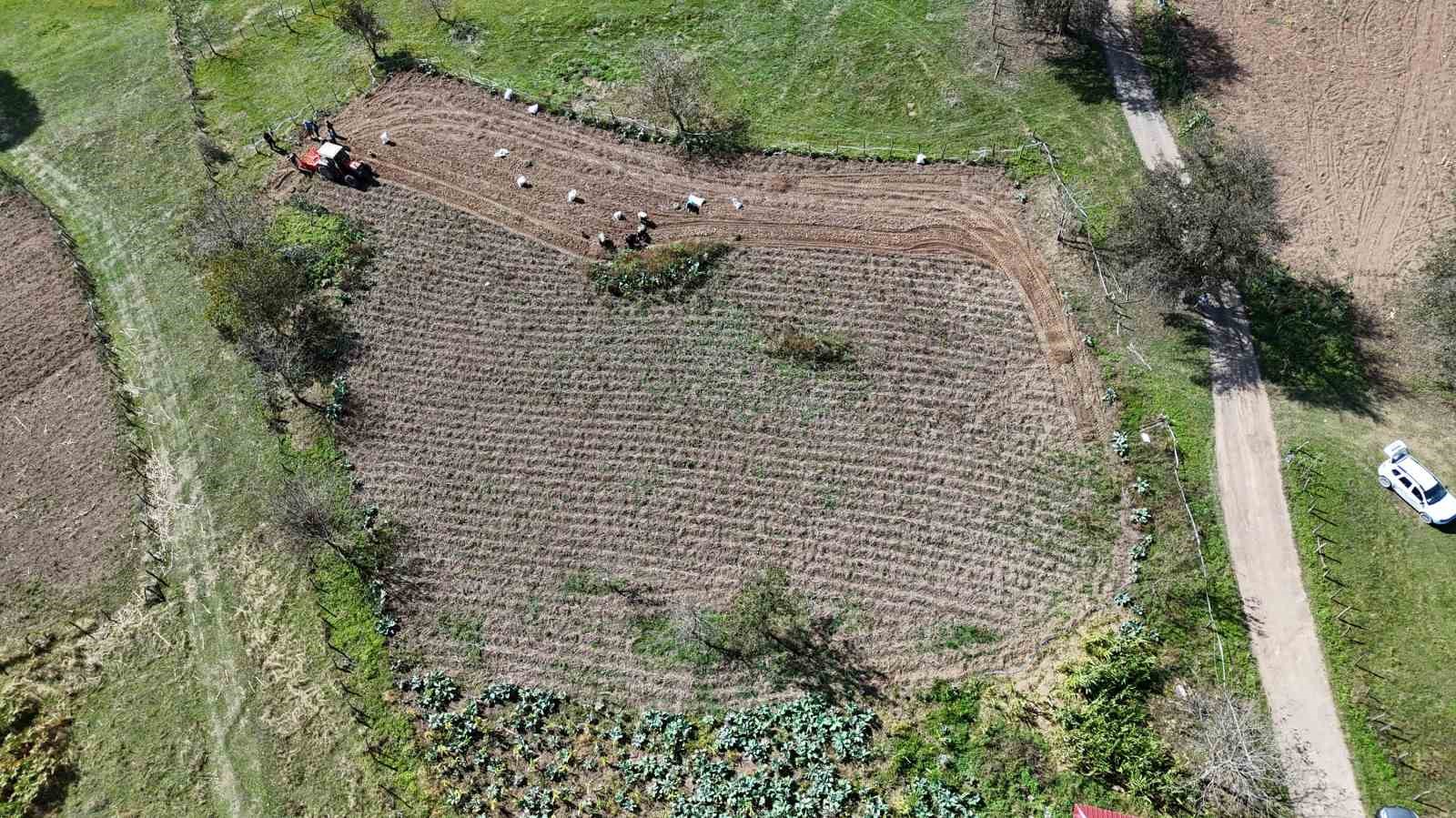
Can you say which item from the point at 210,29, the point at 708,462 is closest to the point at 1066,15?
the point at 708,462

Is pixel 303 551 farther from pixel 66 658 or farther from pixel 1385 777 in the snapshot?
pixel 1385 777

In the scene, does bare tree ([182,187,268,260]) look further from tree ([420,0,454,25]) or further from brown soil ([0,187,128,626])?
tree ([420,0,454,25])

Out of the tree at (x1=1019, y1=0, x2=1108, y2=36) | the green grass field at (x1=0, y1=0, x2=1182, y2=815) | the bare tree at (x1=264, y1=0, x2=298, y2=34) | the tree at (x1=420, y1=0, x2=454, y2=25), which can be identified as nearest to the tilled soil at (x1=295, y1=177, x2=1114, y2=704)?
the green grass field at (x1=0, y1=0, x2=1182, y2=815)

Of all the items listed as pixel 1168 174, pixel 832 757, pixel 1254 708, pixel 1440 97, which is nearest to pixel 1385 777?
pixel 1254 708

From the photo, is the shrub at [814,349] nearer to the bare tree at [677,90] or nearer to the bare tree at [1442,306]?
the bare tree at [677,90]

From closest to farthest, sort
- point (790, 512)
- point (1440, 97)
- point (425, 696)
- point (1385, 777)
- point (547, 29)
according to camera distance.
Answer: point (1385, 777) → point (425, 696) → point (790, 512) → point (1440, 97) → point (547, 29)

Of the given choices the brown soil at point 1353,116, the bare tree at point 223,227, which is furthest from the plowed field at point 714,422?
the brown soil at point 1353,116
